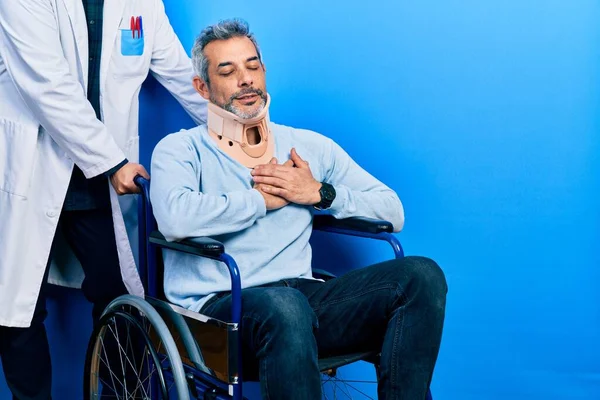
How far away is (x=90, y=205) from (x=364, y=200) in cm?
79

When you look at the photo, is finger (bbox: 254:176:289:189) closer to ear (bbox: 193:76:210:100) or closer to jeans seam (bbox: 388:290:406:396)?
ear (bbox: 193:76:210:100)

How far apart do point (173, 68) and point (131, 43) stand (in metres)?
0.17

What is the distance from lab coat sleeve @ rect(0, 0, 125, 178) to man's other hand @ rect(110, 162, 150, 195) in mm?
31

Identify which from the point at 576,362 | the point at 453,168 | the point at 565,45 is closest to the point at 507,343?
the point at 576,362

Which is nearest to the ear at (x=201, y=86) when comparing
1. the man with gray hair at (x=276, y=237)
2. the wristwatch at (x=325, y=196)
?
the man with gray hair at (x=276, y=237)

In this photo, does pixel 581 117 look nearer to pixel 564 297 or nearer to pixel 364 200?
pixel 564 297

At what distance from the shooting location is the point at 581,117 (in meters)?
2.77

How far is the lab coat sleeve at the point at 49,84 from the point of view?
95.0 inches

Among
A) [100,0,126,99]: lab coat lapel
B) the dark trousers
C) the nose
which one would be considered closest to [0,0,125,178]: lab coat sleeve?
[100,0,126,99]: lab coat lapel

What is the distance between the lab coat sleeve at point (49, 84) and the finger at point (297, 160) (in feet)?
1.53

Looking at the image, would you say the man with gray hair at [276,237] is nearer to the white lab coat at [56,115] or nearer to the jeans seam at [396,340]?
the jeans seam at [396,340]

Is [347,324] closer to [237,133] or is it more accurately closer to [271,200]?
[271,200]

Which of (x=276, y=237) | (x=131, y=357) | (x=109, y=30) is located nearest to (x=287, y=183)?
(x=276, y=237)

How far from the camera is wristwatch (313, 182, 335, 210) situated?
7.78ft
